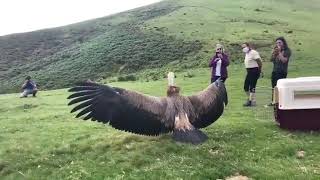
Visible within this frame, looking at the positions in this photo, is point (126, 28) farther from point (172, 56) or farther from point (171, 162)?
point (171, 162)

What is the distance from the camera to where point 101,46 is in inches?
3132

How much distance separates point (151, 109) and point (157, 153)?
124 cm

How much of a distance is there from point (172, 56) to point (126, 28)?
2132cm

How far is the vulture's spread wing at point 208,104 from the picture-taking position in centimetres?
1809

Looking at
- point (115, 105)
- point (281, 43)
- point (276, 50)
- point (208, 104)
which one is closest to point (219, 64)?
point (276, 50)

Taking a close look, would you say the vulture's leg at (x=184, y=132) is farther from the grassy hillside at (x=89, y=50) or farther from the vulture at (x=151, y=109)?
the grassy hillside at (x=89, y=50)

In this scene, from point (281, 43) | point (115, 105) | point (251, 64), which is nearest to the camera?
point (115, 105)

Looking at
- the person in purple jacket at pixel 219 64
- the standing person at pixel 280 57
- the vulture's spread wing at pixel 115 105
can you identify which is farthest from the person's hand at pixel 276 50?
the vulture's spread wing at pixel 115 105

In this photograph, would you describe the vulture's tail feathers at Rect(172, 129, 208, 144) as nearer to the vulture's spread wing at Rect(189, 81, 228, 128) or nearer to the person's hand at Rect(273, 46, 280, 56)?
the vulture's spread wing at Rect(189, 81, 228, 128)


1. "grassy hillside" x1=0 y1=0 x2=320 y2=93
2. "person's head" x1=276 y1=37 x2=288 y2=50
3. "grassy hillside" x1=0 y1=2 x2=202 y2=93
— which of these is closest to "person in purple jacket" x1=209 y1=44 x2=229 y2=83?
"person's head" x1=276 y1=37 x2=288 y2=50

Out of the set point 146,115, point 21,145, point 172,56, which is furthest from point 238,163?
point 172,56

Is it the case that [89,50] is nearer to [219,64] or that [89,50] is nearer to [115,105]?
[219,64]

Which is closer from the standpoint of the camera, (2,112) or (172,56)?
(2,112)

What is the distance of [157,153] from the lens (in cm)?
1744
